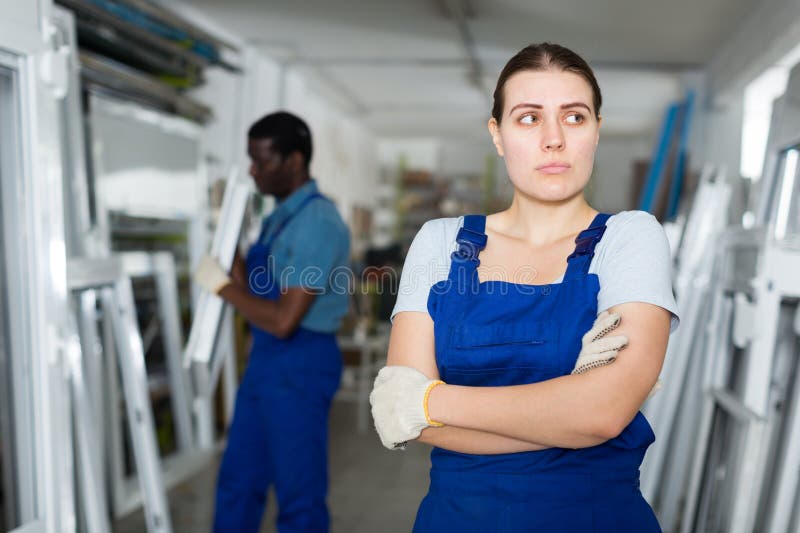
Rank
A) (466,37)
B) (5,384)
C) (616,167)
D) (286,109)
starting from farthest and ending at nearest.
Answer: (616,167) → (286,109) → (466,37) → (5,384)

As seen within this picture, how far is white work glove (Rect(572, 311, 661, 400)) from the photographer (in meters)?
1.04

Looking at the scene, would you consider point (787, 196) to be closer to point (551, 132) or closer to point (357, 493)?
point (551, 132)

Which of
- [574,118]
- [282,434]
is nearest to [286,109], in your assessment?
[282,434]

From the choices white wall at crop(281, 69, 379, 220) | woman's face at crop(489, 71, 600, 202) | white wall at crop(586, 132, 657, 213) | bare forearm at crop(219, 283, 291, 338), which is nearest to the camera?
woman's face at crop(489, 71, 600, 202)

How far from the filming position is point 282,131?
2.36m

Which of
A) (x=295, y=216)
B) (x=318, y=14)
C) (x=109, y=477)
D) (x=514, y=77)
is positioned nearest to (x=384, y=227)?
(x=318, y=14)

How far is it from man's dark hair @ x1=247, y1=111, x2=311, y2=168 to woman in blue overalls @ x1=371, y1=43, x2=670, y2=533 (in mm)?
1272

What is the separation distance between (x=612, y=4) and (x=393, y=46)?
191 centimetres

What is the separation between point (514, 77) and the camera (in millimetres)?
1195

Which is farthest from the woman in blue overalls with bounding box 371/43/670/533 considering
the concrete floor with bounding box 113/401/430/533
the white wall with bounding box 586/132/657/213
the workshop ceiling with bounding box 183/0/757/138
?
the white wall with bounding box 586/132/657/213

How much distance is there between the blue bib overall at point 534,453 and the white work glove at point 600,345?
0.15 feet

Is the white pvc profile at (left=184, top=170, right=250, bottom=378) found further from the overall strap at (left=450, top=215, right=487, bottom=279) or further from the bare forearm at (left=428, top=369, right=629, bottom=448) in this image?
the bare forearm at (left=428, top=369, right=629, bottom=448)

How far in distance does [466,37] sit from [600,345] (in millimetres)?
4845

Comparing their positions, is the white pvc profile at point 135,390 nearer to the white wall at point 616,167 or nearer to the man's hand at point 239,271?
the man's hand at point 239,271
